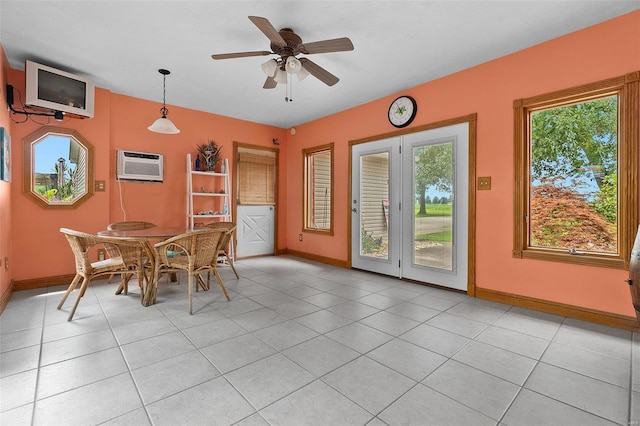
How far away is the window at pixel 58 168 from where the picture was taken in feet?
12.3

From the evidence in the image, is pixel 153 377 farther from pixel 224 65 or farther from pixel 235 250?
pixel 235 250

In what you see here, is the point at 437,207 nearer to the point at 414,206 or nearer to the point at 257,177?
the point at 414,206

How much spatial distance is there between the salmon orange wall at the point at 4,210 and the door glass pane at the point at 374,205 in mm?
4349

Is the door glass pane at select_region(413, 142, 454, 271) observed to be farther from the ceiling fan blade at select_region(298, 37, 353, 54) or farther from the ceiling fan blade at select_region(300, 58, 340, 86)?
the ceiling fan blade at select_region(298, 37, 353, 54)

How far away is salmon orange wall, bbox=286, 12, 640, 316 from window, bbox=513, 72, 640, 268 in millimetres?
103

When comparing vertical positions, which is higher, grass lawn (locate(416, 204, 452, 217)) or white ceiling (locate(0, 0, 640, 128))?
white ceiling (locate(0, 0, 640, 128))

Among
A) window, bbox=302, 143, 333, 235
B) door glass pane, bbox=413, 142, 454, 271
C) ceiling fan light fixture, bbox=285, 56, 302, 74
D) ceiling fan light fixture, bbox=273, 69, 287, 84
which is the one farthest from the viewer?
window, bbox=302, 143, 333, 235

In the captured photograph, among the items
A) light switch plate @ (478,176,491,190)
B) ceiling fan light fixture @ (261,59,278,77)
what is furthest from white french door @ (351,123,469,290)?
ceiling fan light fixture @ (261,59,278,77)

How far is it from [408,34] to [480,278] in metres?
2.76

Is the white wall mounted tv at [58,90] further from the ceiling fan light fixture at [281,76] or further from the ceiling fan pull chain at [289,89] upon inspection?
the ceiling fan light fixture at [281,76]

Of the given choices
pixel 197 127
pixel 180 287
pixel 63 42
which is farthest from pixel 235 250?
pixel 63 42

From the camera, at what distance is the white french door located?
3.68 meters

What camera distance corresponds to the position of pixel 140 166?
4547 millimetres

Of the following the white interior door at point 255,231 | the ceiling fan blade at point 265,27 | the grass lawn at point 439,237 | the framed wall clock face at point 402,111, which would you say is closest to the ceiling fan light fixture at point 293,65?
the ceiling fan blade at point 265,27
